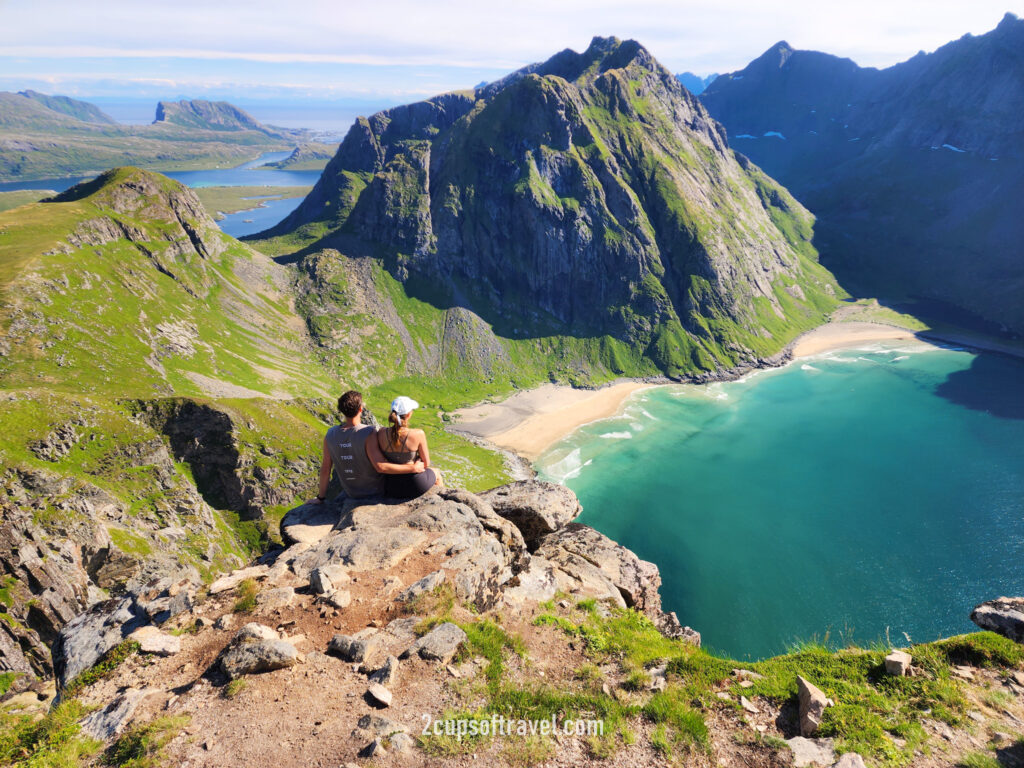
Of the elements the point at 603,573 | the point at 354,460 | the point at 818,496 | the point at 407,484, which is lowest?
the point at 818,496

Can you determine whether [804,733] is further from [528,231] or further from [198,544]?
[528,231]

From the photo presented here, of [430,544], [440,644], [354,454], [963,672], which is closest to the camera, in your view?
[440,644]

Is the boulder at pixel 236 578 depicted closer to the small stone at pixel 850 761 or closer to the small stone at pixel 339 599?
the small stone at pixel 339 599

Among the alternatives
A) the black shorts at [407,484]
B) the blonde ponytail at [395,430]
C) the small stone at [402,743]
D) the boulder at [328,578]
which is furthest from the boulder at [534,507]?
the small stone at [402,743]

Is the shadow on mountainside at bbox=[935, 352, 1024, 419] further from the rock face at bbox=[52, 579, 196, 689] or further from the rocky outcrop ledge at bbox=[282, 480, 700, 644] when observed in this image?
the rock face at bbox=[52, 579, 196, 689]

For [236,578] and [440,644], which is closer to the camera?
[440,644]

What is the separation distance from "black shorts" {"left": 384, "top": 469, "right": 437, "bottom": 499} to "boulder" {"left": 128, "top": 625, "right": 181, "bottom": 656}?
800 centimetres

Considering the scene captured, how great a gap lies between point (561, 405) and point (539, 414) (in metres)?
10.2

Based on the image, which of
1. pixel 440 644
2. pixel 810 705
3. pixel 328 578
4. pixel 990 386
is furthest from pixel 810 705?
pixel 990 386

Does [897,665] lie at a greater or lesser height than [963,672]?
greater

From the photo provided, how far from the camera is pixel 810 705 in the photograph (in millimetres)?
11664

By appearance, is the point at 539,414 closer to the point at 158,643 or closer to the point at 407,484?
the point at 407,484

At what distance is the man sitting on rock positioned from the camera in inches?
636

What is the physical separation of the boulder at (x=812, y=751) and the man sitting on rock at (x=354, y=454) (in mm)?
13688
